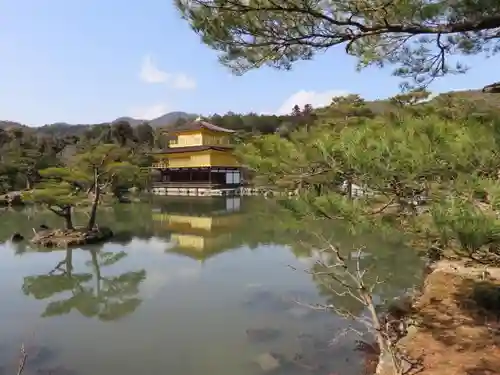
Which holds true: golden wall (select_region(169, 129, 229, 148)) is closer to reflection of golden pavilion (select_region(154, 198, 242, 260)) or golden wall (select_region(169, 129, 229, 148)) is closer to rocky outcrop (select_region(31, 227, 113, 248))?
reflection of golden pavilion (select_region(154, 198, 242, 260))

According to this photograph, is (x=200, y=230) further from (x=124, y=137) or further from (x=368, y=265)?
(x=124, y=137)

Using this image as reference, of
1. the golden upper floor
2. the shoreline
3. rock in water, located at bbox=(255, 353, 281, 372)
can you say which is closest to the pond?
rock in water, located at bbox=(255, 353, 281, 372)

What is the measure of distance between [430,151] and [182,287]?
14.9ft

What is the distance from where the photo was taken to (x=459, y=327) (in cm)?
331

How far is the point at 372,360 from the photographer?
333 centimetres

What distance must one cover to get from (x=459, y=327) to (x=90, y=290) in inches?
174

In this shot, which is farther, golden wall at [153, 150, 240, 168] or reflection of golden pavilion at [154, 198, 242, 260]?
golden wall at [153, 150, 240, 168]

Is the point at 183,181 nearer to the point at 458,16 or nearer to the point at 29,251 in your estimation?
the point at 29,251

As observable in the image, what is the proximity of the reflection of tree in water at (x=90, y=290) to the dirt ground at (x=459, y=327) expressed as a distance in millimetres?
3057

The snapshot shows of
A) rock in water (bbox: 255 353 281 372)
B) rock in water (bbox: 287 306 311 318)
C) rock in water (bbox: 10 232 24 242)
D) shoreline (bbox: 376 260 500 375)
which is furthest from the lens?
rock in water (bbox: 10 232 24 242)

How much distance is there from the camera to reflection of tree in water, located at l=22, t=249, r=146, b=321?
501cm

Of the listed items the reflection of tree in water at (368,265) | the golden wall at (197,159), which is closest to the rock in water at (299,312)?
the reflection of tree in water at (368,265)

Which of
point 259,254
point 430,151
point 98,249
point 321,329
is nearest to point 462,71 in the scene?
point 430,151

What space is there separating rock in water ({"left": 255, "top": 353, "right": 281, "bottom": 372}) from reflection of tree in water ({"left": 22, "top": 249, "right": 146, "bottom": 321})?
1.90 meters
